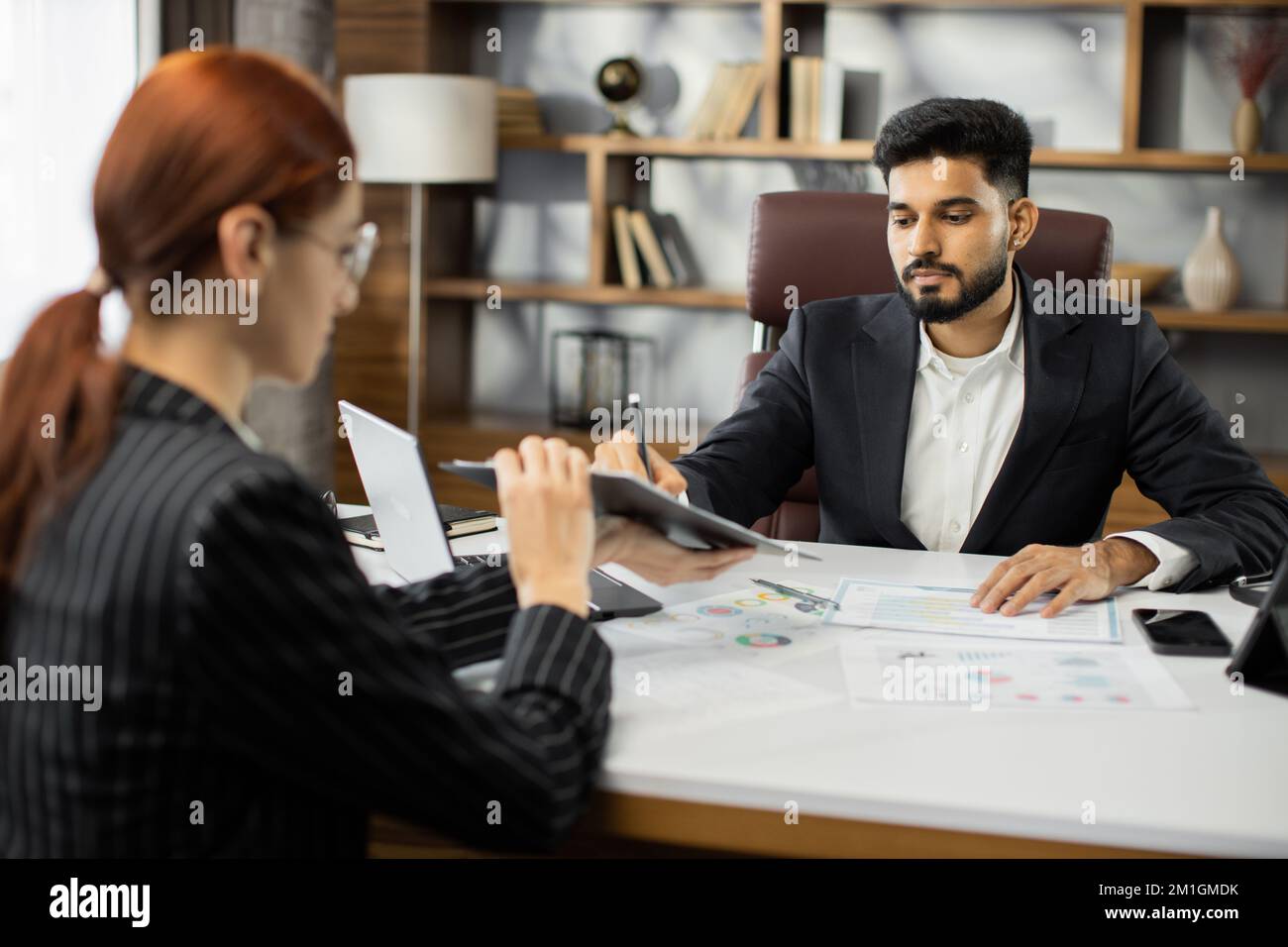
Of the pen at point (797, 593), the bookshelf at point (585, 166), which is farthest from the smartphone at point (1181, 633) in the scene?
the bookshelf at point (585, 166)

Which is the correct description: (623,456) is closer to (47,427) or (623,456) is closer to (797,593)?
(797,593)

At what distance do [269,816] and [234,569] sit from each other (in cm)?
18

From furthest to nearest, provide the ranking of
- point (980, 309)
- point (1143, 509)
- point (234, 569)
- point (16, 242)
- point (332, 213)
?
point (1143, 509)
point (16, 242)
point (980, 309)
point (332, 213)
point (234, 569)

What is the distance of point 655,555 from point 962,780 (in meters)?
0.46

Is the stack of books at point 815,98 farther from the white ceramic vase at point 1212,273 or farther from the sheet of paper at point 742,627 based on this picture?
the sheet of paper at point 742,627

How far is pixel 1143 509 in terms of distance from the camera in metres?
3.23

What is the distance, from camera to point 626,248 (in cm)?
357

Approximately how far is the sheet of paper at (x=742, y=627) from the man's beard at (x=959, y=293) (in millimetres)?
690

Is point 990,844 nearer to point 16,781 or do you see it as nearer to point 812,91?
point 16,781

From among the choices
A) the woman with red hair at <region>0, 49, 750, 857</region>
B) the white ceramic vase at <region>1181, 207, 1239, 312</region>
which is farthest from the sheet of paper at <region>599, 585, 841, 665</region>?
the white ceramic vase at <region>1181, 207, 1239, 312</region>

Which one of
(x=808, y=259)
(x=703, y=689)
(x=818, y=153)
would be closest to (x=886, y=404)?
(x=808, y=259)

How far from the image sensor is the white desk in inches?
36.1

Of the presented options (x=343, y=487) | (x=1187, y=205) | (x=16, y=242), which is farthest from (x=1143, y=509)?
(x=16, y=242)

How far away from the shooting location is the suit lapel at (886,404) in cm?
194
